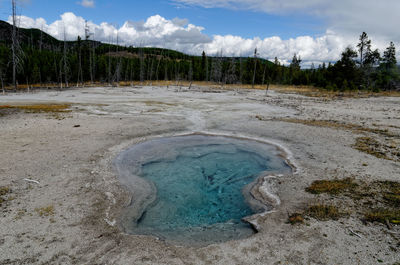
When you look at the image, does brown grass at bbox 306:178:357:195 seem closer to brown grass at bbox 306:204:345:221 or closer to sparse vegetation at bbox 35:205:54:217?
brown grass at bbox 306:204:345:221

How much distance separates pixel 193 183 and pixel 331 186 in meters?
5.84

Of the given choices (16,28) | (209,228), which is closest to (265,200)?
(209,228)

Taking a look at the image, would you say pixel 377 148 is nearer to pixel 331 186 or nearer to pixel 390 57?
pixel 331 186

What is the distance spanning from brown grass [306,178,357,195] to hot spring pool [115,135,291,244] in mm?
2117

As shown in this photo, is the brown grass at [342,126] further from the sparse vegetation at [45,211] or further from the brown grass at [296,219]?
the sparse vegetation at [45,211]

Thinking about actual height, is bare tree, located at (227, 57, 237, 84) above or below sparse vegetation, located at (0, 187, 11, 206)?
above

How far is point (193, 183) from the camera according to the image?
11.8m

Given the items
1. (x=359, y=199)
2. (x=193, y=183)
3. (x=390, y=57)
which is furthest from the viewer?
(x=390, y=57)

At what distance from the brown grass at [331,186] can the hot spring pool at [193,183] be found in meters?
2.12

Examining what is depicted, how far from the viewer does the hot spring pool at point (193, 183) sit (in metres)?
7.91

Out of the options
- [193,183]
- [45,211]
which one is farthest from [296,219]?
[45,211]

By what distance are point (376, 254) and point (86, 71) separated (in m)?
94.5

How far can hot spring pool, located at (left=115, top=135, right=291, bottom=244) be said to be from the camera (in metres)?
7.91

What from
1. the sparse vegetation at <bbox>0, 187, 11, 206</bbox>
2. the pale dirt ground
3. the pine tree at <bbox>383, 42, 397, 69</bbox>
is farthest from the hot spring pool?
the pine tree at <bbox>383, 42, 397, 69</bbox>
